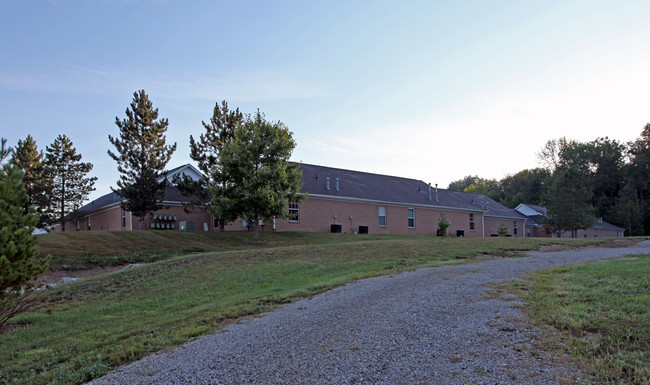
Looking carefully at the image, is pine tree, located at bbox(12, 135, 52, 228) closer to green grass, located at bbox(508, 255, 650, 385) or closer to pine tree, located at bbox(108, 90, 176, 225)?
pine tree, located at bbox(108, 90, 176, 225)

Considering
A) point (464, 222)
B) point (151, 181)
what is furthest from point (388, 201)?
point (151, 181)

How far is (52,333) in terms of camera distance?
8242 mm

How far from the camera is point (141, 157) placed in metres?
26.2

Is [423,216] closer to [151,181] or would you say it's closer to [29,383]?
[151,181]

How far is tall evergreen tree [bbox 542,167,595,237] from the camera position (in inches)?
1379

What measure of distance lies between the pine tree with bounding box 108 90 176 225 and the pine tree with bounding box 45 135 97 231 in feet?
43.8

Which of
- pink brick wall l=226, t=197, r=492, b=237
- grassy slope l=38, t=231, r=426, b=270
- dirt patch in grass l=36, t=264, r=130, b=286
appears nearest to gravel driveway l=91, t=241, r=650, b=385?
dirt patch in grass l=36, t=264, r=130, b=286

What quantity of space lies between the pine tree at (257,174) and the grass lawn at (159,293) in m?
2.62

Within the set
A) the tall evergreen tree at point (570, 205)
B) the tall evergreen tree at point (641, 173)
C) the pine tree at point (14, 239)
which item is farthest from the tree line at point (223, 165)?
the tall evergreen tree at point (641, 173)

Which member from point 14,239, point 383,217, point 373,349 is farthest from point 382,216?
point 373,349

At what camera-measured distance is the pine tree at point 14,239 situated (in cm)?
721

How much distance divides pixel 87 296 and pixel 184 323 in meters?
5.85

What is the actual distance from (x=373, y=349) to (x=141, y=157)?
24464mm

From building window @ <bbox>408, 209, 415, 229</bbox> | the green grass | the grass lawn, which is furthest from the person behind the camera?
building window @ <bbox>408, 209, 415, 229</bbox>
